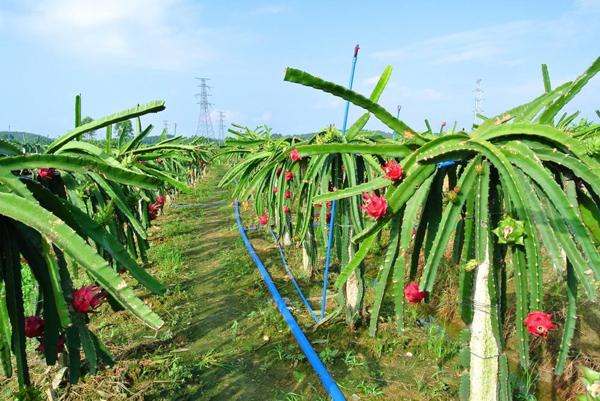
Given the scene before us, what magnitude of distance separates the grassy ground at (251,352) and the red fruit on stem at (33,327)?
95 centimetres

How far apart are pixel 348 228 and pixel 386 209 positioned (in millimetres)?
1610

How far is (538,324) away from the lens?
120 centimetres

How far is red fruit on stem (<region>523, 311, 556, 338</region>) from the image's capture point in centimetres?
119

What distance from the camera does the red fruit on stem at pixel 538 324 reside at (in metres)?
1.19

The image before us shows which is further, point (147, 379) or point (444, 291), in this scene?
point (444, 291)

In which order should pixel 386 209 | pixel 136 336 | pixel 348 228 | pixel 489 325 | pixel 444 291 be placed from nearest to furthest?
pixel 386 209 → pixel 489 325 → pixel 348 228 → pixel 136 336 → pixel 444 291

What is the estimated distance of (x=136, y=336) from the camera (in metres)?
3.34

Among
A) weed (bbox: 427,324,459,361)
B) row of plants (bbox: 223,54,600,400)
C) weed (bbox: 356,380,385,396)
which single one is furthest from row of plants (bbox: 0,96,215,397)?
weed (bbox: 427,324,459,361)

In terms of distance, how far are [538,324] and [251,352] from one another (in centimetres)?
240

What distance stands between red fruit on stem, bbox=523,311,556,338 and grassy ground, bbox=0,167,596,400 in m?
1.48

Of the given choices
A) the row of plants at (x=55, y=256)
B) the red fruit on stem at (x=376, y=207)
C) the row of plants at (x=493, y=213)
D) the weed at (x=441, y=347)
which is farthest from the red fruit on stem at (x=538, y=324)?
the weed at (x=441, y=347)

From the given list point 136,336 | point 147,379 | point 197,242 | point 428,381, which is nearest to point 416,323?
point 428,381

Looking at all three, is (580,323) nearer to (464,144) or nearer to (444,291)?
(444,291)

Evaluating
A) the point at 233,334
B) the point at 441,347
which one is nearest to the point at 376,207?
the point at 441,347
